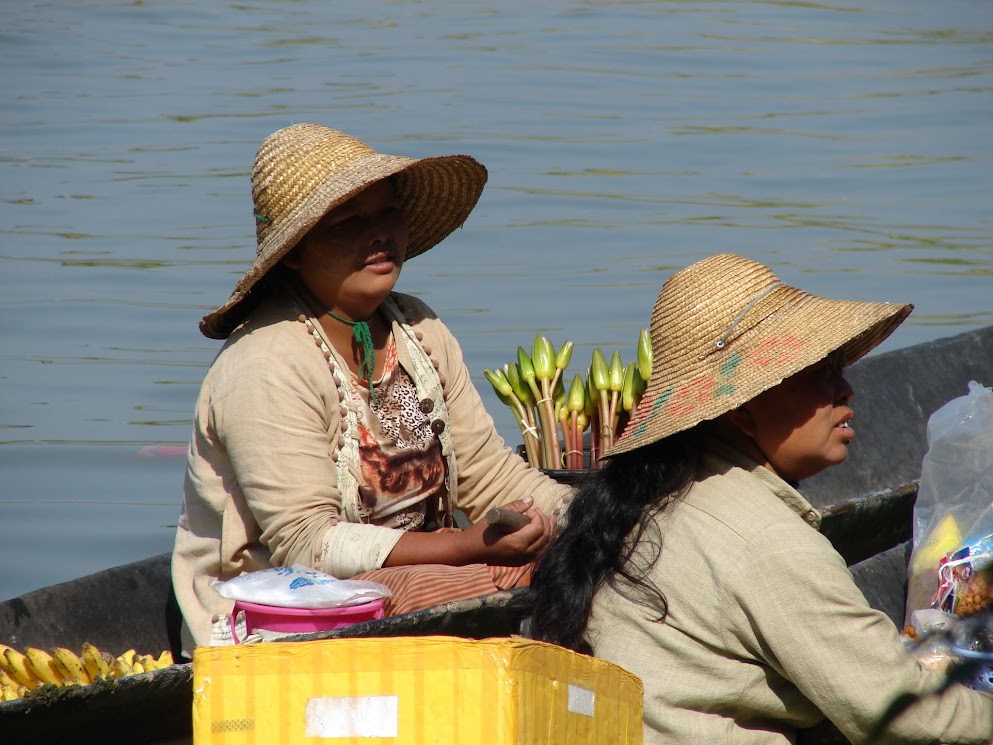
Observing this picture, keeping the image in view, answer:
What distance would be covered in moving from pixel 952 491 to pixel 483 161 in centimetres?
732

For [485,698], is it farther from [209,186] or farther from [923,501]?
[209,186]

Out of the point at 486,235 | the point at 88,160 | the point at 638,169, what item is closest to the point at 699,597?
the point at 486,235

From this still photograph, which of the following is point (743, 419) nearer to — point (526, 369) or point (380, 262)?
point (380, 262)

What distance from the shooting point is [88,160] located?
34.8 feet

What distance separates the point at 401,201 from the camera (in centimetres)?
330

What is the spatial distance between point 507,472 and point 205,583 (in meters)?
0.74

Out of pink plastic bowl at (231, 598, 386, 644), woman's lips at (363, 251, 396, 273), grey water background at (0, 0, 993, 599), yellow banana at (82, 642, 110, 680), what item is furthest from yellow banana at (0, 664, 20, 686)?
grey water background at (0, 0, 993, 599)

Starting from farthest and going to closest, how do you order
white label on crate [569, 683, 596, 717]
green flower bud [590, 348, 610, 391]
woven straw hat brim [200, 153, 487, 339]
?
green flower bud [590, 348, 610, 391] < woven straw hat brim [200, 153, 487, 339] < white label on crate [569, 683, 596, 717]

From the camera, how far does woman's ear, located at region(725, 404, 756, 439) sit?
216 centimetres

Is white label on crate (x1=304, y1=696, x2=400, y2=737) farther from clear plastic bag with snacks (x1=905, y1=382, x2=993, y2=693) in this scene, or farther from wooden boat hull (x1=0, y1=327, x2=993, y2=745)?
clear plastic bag with snacks (x1=905, y1=382, x2=993, y2=693)

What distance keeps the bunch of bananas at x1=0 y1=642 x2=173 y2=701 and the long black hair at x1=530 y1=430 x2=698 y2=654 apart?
0.88m

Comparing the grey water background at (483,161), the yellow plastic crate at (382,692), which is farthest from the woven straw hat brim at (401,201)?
Result: the grey water background at (483,161)

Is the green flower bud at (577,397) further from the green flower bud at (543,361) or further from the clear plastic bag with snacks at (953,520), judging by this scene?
the clear plastic bag with snacks at (953,520)

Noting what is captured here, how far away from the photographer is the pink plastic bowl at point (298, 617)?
8.07 ft
